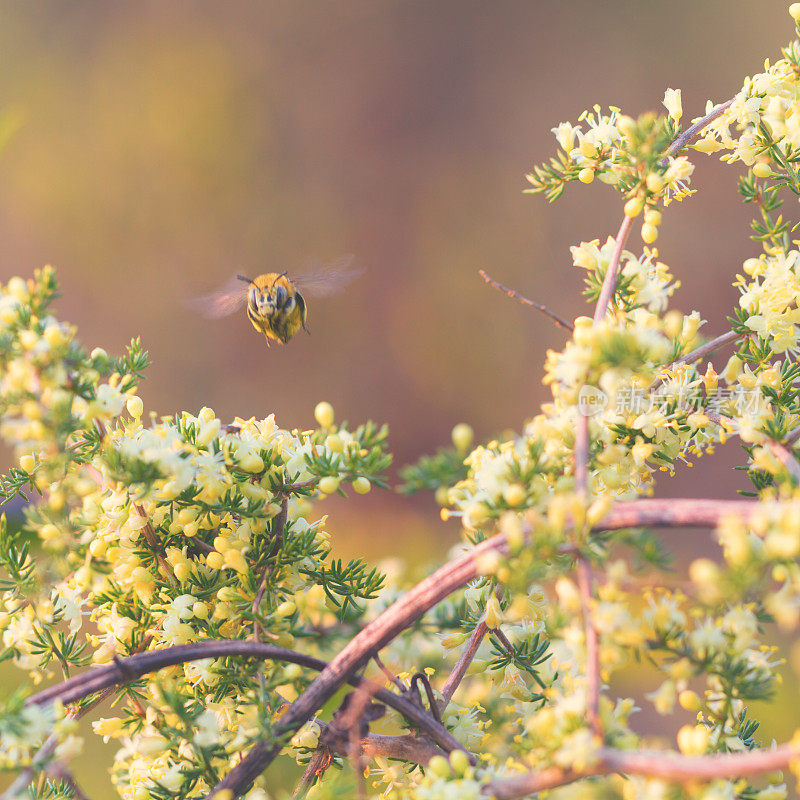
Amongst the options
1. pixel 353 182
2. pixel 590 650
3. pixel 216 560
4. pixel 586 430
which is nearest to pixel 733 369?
pixel 586 430

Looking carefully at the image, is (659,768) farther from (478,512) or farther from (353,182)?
(353,182)

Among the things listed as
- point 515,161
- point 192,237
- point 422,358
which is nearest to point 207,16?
point 192,237

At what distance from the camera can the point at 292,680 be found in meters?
0.61

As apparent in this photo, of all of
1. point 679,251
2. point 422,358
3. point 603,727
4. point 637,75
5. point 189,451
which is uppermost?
point 637,75

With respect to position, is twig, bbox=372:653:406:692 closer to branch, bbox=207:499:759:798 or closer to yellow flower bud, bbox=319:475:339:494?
branch, bbox=207:499:759:798

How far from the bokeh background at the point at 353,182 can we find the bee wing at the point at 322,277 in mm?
2184

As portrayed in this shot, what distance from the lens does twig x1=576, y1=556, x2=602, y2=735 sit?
434mm

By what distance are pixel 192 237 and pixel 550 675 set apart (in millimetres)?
3406

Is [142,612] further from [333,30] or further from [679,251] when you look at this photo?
[333,30]

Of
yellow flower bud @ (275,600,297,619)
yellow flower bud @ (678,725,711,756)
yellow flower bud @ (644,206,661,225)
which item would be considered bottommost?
yellow flower bud @ (678,725,711,756)

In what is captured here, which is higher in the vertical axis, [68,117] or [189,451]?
[68,117]

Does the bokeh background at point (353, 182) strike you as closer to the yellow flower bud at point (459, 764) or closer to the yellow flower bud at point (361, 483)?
the yellow flower bud at point (361, 483)

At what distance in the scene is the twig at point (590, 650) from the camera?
0.43 meters

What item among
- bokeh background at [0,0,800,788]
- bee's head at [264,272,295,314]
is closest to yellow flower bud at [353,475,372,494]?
bee's head at [264,272,295,314]
